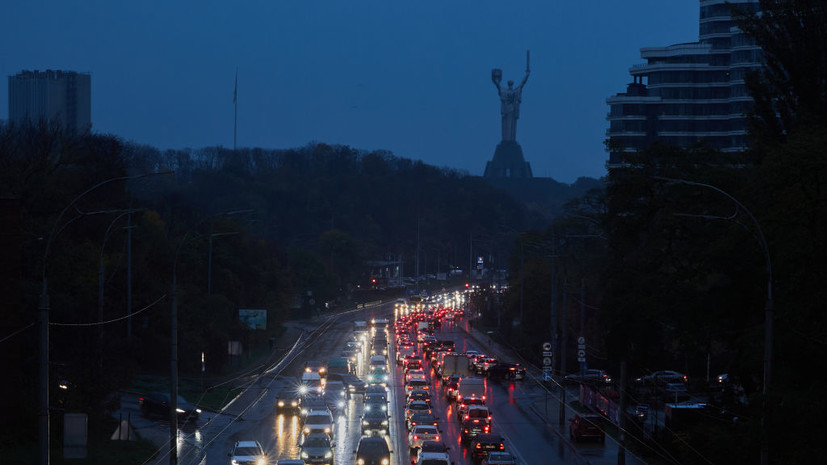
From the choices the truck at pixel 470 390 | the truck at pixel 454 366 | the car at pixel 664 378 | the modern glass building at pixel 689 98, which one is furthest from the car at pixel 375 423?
the modern glass building at pixel 689 98

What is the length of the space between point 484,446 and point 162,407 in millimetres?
18018

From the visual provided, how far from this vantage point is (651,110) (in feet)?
409

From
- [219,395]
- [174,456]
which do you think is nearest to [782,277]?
[174,456]

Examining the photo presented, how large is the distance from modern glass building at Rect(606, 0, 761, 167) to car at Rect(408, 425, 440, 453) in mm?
87189

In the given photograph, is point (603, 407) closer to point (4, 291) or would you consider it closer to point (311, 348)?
point (4, 291)

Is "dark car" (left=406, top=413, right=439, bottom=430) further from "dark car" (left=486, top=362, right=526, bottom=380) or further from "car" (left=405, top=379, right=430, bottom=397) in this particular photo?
"dark car" (left=486, top=362, right=526, bottom=380)

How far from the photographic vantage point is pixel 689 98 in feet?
404

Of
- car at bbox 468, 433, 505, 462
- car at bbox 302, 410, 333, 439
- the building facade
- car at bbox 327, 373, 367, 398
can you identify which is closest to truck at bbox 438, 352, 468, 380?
car at bbox 327, 373, 367, 398

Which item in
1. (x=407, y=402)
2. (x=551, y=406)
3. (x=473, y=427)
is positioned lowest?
(x=551, y=406)

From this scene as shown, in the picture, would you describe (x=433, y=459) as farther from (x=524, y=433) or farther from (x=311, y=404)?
(x=311, y=404)

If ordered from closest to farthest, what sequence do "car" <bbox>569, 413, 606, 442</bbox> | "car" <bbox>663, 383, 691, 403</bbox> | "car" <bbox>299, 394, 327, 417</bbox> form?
"car" <bbox>569, 413, 606, 442</bbox> → "car" <bbox>299, 394, 327, 417</bbox> → "car" <bbox>663, 383, 691, 403</bbox>

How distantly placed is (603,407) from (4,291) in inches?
1066

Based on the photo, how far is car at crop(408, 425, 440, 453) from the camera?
120 ft

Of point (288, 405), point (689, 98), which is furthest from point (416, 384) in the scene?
point (689, 98)
